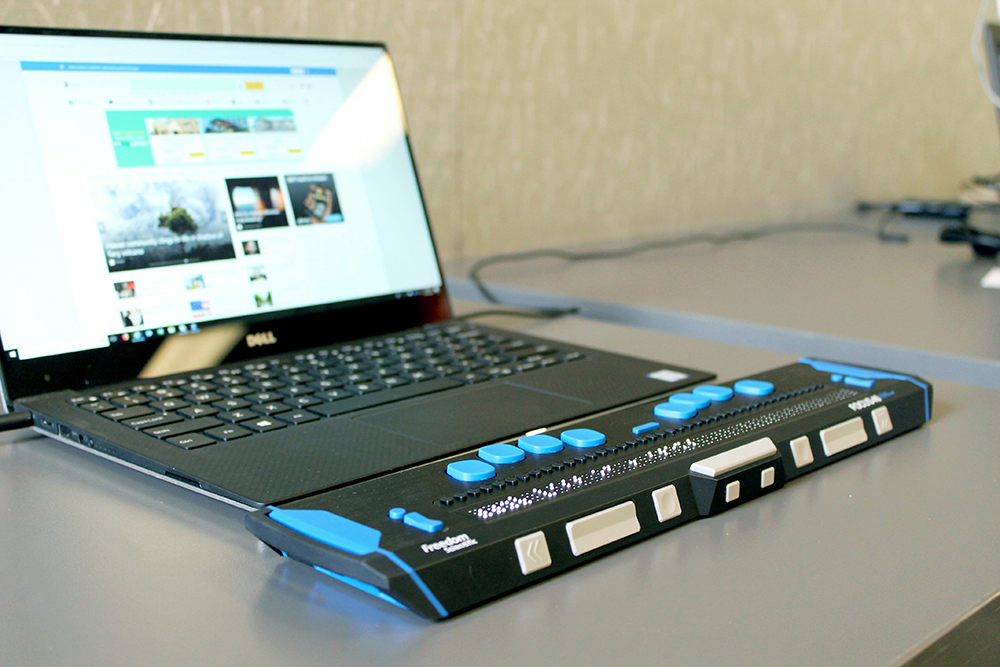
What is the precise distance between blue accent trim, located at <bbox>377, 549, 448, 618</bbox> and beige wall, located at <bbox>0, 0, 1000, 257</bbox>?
66 centimetres

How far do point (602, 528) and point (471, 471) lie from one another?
0.22 feet

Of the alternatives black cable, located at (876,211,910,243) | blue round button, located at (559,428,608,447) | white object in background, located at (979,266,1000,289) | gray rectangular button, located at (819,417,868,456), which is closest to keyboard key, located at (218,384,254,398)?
blue round button, located at (559,428,608,447)

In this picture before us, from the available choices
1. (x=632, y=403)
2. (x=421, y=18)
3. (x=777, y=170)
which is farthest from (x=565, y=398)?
(x=777, y=170)

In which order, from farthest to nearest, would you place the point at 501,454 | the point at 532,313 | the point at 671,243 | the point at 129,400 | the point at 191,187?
the point at 671,243 → the point at 532,313 → the point at 191,187 → the point at 129,400 → the point at 501,454

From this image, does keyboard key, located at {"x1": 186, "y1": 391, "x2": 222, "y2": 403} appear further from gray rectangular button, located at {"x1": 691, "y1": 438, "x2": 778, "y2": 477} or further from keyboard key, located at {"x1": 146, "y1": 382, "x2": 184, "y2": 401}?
gray rectangular button, located at {"x1": 691, "y1": 438, "x2": 778, "y2": 477}

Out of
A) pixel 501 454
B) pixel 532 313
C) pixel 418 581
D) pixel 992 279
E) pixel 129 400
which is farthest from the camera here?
pixel 992 279

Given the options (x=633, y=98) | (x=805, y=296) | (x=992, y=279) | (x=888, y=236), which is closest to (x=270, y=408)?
(x=805, y=296)

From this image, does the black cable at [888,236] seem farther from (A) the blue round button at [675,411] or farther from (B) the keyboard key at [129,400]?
(B) the keyboard key at [129,400]

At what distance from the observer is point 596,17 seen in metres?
1.29

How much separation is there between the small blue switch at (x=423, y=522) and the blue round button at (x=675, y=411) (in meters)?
0.19

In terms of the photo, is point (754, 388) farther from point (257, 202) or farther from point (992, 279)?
point (992, 279)

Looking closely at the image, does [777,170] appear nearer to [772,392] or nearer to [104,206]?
[772,392]

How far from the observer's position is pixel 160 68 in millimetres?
646

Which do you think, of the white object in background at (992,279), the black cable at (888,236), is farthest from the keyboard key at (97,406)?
the black cable at (888,236)
